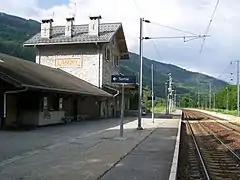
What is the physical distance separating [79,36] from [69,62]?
9.34 ft

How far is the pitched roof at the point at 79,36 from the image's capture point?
134 ft

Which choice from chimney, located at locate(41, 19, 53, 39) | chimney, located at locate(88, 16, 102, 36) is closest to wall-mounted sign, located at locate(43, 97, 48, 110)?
chimney, located at locate(88, 16, 102, 36)

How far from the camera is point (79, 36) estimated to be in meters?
42.3

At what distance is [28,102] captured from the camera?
82.7ft

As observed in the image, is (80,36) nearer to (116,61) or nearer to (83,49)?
(83,49)

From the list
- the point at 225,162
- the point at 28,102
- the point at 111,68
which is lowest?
the point at 225,162

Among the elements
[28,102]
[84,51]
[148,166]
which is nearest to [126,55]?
[84,51]

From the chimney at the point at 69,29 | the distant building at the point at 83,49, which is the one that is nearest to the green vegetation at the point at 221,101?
the distant building at the point at 83,49

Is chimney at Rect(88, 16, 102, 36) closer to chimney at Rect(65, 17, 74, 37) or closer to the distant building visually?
the distant building

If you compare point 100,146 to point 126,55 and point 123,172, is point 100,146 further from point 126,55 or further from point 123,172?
point 126,55

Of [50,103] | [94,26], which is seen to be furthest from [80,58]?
[50,103]

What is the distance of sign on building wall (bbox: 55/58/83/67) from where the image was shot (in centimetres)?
4144

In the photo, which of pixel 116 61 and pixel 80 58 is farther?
pixel 116 61

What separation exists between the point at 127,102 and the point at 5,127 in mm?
35296
